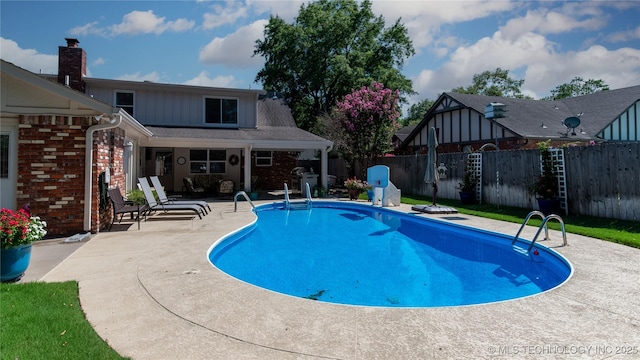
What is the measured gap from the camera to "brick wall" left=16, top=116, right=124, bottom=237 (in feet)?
25.0

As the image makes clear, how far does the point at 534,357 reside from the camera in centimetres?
296

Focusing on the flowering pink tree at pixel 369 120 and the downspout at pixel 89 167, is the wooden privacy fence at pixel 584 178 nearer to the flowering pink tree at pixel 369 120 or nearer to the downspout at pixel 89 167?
the flowering pink tree at pixel 369 120

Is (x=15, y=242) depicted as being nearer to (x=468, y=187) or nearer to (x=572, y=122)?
(x=468, y=187)

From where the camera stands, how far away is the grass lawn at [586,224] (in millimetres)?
7895

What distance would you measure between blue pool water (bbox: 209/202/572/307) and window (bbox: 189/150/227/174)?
8995mm

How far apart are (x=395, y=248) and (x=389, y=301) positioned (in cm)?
358

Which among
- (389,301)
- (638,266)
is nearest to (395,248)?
(389,301)

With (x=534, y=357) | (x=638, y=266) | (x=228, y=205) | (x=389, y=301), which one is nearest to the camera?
(x=534, y=357)

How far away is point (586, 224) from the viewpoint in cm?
945

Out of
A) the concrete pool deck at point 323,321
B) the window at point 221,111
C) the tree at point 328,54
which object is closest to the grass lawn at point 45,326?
the concrete pool deck at point 323,321

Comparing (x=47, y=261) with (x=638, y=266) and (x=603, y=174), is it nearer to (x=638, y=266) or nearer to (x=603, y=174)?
(x=638, y=266)

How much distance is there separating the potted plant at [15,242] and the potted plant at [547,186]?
12.1 metres

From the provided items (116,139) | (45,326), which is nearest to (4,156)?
(116,139)

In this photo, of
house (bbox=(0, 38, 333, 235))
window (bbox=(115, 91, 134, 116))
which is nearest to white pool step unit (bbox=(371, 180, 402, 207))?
house (bbox=(0, 38, 333, 235))
